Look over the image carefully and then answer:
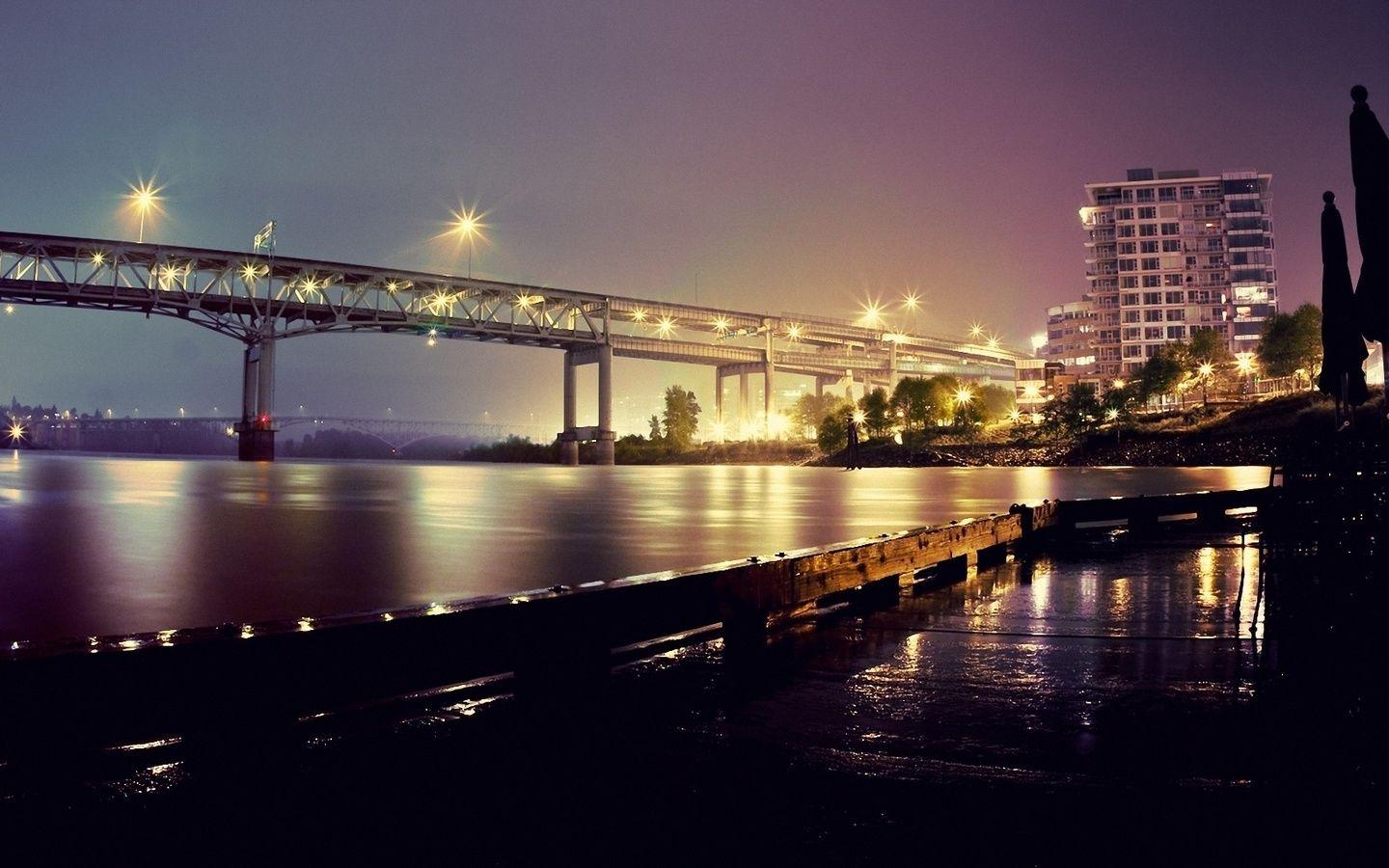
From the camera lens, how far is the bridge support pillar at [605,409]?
99.6 meters

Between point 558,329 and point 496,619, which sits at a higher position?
point 558,329

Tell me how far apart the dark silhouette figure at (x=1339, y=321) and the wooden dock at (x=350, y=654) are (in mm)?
4278

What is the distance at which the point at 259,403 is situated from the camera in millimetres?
81000

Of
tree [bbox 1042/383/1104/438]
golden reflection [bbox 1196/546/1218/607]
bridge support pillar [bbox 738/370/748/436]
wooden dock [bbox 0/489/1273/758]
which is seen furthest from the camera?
bridge support pillar [bbox 738/370/748/436]

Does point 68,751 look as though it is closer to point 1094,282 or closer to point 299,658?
point 299,658

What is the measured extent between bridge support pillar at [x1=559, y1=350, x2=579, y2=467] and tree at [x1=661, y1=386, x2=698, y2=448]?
28.8 m

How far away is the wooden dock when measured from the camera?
3.05 meters

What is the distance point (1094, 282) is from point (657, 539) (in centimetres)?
18277

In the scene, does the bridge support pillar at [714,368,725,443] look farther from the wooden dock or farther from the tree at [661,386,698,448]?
the wooden dock

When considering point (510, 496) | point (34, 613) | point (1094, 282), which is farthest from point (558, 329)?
point (1094, 282)

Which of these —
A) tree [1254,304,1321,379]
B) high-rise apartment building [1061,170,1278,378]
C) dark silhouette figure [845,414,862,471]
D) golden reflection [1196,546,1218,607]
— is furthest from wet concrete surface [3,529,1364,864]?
high-rise apartment building [1061,170,1278,378]

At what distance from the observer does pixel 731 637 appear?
6.57m

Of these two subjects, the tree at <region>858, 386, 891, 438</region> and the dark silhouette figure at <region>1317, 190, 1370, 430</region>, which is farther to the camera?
the tree at <region>858, 386, 891, 438</region>

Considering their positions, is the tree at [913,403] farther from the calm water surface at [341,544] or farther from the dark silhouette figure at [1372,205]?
the dark silhouette figure at [1372,205]
